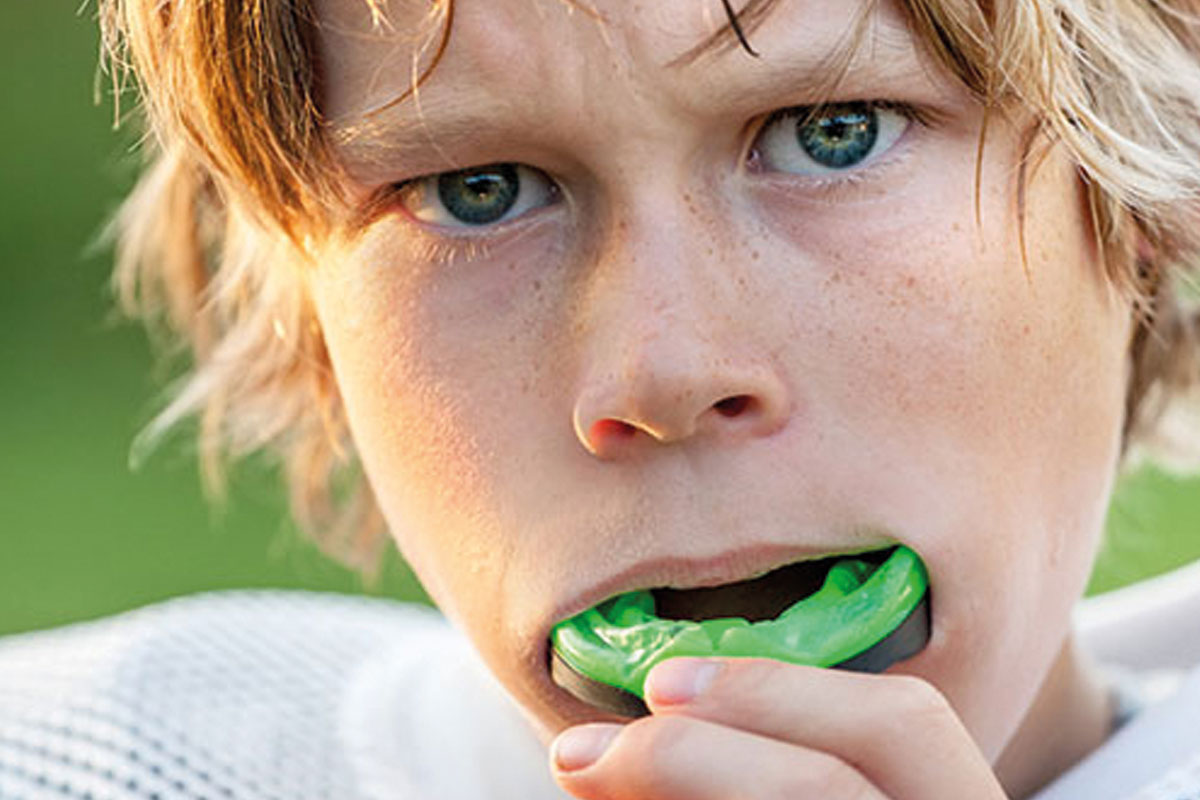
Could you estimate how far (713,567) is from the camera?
2.78ft

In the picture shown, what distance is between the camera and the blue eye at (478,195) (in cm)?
92

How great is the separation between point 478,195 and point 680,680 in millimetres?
271

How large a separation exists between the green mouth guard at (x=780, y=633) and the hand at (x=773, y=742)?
5cm

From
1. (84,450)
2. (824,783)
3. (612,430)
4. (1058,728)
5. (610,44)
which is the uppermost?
(610,44)

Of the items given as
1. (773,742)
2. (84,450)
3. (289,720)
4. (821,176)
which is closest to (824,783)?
(773,742)

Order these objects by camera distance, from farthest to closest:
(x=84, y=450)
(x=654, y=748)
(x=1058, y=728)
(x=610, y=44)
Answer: (x=84, y=450) → (x=1058, y=728) → (x=610, y=44) → (x=654, y=748)

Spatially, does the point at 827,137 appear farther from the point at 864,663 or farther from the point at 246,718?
the point at 246,718

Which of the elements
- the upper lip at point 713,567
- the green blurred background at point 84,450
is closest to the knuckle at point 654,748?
the upper lip at point 713,567

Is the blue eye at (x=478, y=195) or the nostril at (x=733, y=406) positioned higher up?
the blue eye at (x=478, y=195)

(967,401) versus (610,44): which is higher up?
(610,44)

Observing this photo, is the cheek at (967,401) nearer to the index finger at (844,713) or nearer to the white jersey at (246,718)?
the index finger at (844,713)

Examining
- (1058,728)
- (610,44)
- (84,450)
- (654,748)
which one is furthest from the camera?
(84,450)

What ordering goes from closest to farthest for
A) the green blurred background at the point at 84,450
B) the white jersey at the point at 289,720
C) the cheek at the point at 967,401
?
1. the cheek at the point at 967,401
2. the white jersey at the point at 289,720
3. the green blurred background at the point at 84,450

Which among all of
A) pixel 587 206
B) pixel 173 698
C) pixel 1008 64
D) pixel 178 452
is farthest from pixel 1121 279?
pixel 178 452
